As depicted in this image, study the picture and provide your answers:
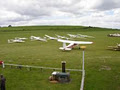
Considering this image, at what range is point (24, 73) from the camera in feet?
53.8

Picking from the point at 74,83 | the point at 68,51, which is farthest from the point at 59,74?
the point at 68,51

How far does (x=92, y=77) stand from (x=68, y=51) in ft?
45.6

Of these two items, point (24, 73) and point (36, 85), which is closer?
point (36, 85)

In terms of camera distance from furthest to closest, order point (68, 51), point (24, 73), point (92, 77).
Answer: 1. point (68, 51)
2. point (24, 73)
3. point (92, 77)

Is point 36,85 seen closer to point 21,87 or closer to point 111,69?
point 21,87

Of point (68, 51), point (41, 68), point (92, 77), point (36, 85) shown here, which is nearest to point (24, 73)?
point (41, 68)

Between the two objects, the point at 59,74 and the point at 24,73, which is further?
the point at 24,73

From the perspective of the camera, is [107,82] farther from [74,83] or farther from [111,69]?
[111,69]

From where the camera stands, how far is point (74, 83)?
45.3 feet

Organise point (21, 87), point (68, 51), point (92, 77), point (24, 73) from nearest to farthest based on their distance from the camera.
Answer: point (21, 87) < point (92, 77) < point (24, 73) < point (68, 51)

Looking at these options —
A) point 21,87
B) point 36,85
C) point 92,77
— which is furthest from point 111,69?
point 21,87

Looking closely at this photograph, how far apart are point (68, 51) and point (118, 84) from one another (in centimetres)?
1570

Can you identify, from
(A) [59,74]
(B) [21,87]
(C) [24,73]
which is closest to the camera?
(B) [21,87]

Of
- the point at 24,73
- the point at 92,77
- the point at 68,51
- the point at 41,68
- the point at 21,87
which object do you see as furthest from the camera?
the point at 68,51
